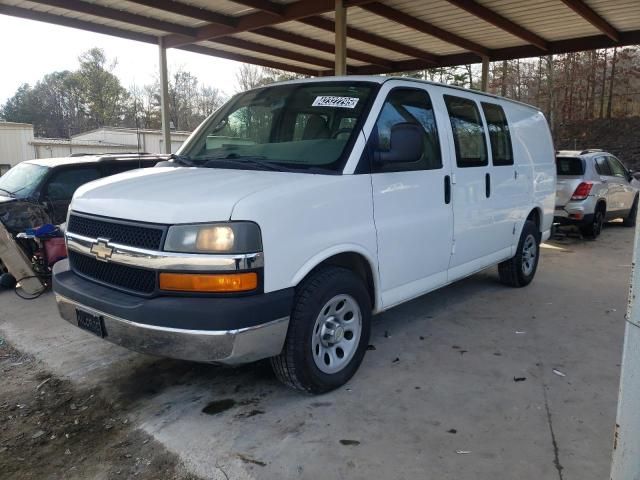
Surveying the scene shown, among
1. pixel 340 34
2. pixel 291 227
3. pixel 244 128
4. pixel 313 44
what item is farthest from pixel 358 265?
pixel 313 44

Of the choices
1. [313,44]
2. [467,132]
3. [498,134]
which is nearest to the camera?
[467,132]

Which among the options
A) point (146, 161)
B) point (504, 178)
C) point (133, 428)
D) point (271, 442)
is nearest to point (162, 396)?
point (133, 428)

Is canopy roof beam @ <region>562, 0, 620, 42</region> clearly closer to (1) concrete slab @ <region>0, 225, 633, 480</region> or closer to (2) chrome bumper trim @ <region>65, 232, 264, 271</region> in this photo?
(1) concrete slab @ <region>0, 225, 633, 480</region>

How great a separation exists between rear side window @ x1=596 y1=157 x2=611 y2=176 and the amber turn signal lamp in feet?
30.7

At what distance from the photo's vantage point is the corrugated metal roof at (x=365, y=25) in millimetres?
9062

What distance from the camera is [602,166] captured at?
10172 mm

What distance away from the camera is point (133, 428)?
3037mm

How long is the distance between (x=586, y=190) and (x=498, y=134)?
523 centimetres

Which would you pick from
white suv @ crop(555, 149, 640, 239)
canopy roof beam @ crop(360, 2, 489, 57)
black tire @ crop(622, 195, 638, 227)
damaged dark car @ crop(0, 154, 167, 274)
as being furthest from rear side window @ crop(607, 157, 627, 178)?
damaged dark car @ crop(0, 154, 167, 274)

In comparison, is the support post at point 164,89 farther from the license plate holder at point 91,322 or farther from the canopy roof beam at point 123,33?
the license plate holder at point 91,322

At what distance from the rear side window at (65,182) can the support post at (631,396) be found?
6.68 metres

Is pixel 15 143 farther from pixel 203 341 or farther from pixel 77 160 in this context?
pixel 203 341

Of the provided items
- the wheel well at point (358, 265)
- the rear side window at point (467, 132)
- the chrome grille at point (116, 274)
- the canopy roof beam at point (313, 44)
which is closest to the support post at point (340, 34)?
the canopy roof beam at point (313, 44)

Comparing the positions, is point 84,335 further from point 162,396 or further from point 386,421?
point 386,421
